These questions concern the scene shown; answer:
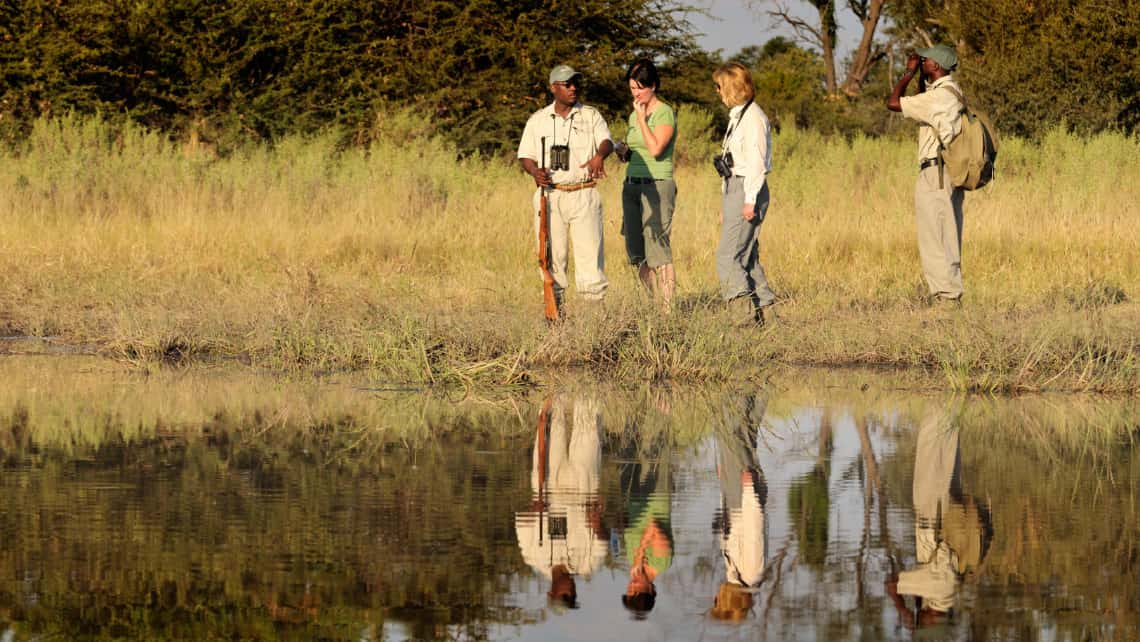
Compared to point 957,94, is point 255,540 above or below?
below

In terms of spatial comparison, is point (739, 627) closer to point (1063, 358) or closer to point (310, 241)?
point (1063, 358)

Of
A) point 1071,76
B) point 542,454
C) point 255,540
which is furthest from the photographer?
point 1071,76

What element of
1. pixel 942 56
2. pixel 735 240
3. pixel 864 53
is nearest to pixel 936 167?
pixel 942 56

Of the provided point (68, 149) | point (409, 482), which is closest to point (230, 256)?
point (68, 149)

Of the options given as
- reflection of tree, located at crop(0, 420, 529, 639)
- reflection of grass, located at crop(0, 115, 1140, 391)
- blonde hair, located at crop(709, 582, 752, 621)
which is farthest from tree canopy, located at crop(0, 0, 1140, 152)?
blonde hair, located at crop(709, 582, 752, 621)

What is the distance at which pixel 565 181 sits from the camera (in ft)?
38.4

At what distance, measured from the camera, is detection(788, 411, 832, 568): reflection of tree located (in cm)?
551

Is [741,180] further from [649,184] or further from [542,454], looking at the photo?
[542,454]

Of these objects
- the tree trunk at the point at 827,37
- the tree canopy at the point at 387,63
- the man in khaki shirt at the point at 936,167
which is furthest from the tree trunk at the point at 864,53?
the man in khaki shirt at the point at 936,167

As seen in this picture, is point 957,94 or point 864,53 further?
point 864,53

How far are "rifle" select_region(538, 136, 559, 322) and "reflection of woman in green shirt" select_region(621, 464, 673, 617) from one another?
4.37 metres

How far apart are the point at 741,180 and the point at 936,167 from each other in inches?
56.7

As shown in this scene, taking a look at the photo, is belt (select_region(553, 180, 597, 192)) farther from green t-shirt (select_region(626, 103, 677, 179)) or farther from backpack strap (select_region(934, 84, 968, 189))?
backpack strap (select_region(934, 84, 968, 189))

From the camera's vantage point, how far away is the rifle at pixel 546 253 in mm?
11516
